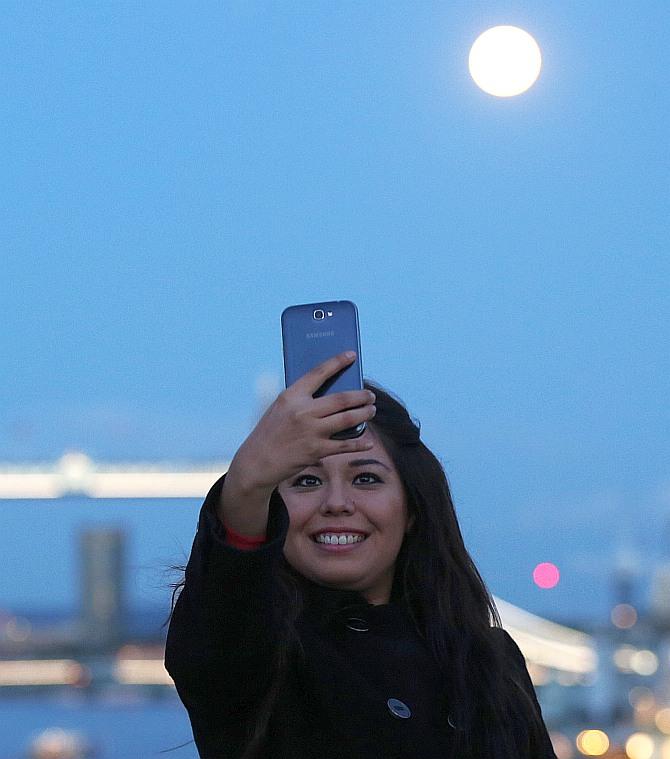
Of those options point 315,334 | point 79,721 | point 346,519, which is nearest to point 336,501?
point 346,519

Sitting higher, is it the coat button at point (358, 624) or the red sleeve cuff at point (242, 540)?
the red sleeve cuff at point (242, 540)

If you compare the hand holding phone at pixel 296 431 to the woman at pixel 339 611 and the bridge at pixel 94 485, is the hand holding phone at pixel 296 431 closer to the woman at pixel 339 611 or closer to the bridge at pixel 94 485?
the woman at pixel 339 611

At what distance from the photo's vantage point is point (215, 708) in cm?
166

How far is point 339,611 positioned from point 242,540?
422 millimetres

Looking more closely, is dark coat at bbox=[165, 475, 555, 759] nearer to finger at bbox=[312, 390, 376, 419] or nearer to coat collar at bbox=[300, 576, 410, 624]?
coat collar at bbox=[300, 576, 410, 624]

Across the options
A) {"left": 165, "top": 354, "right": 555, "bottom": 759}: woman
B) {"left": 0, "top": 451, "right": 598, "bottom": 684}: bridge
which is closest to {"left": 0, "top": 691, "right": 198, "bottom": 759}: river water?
{"left": 0, "top": 451, "right": 598, "bottom": 684}: bridge

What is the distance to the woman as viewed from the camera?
148 centimetres

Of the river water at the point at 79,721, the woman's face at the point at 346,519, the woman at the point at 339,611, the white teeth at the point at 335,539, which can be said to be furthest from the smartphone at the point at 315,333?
the river water at the point at 79,721

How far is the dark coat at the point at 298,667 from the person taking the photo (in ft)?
4.98

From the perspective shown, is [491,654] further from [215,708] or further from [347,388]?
[347,388]

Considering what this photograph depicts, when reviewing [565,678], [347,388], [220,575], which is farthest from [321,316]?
[565,678]

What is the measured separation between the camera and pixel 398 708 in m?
1.78

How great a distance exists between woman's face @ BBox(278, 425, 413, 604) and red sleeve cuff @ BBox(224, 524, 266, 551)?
38 cm

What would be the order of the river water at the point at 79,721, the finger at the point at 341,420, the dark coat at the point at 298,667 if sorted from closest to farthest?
the finger at the point at 341,420, the dark coat at the point at 298,667, the river water at the point at 79,721
